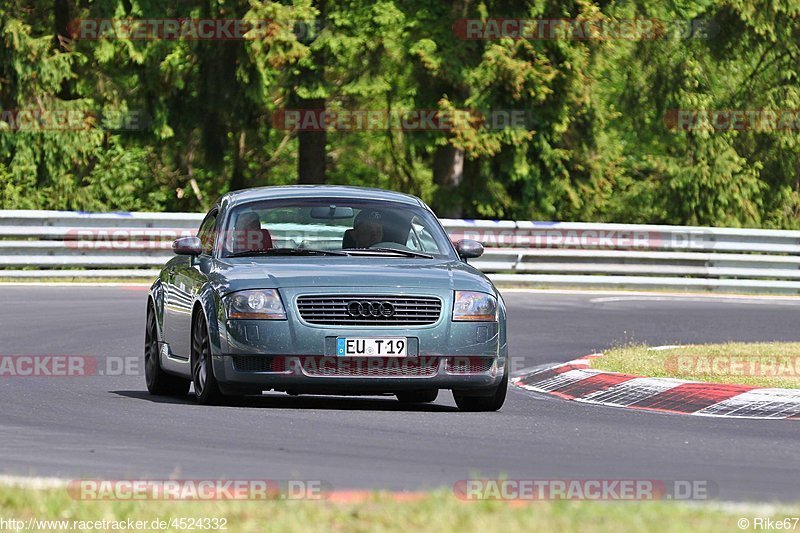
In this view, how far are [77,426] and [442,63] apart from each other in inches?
879

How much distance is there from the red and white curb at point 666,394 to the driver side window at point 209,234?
122 inches

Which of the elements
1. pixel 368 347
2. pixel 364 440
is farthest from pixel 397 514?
pixel 368 347

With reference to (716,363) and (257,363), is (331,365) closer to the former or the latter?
(257,363)

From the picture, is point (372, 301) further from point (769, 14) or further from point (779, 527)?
point (769, 14)

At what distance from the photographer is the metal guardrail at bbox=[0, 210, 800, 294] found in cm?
2602

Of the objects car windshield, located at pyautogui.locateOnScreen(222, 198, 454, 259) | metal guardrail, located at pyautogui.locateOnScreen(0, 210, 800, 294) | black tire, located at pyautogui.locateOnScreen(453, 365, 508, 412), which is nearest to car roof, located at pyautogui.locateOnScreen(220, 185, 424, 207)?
car windshield, located at pyautogui.locateOnScreen(222, 198, 454, 259)

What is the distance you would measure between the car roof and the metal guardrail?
41.7 feet

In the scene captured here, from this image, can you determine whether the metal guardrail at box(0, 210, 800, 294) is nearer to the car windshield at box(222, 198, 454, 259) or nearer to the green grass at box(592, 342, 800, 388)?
the green grass at box(592, 342, 800, 388)

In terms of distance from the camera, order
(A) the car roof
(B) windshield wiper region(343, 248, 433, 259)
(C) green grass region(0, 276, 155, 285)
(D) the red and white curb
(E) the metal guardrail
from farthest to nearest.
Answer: (E) the metal guardrail → (C) green grass region(0, 276, 155, 285) → (A) the car roof → (D) the red and white curb → (B) windshield wiper region(343, 248, 433, 259)

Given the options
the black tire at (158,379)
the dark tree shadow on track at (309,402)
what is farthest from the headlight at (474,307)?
the black tire at (158,379)

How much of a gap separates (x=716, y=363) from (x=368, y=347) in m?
5.05

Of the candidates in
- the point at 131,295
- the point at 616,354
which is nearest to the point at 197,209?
the point at 131,295

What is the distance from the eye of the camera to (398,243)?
12.9m

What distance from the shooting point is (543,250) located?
2777 centimetres
